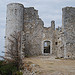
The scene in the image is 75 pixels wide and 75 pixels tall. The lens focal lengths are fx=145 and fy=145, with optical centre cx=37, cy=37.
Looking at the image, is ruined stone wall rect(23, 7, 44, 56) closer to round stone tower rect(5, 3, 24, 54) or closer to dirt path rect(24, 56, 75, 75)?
round stone tower rect(5, 3, 24, 54)

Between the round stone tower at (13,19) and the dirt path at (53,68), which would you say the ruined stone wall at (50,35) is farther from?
the dirt path at (53,68)

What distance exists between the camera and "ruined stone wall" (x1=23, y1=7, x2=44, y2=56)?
1559 centimetres

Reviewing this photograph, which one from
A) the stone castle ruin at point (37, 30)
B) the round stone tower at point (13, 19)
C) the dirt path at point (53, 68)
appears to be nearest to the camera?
the dirt path at point (53, 68)

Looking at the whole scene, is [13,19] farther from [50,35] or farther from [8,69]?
[8,69]

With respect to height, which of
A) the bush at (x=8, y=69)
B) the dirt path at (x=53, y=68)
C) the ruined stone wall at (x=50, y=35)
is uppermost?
the ruined stone wall at (x=50, y=35)

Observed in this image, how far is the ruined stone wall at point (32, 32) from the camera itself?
15.6 m

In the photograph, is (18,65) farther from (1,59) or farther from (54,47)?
(54,47)

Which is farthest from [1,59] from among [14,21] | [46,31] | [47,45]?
[47,45]

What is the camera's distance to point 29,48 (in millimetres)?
15492

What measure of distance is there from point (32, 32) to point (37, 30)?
656 millimetres

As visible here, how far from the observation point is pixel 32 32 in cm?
1588

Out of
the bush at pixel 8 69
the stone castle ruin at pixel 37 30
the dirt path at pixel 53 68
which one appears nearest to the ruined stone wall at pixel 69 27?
the stone castle ruin at pixel 37 30

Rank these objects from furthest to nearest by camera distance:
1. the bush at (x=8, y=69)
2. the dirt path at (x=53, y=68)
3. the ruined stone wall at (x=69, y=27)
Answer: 1. the ruined stone wall at (x=69, y=27)
2. the bush at (x=8, y=69)
3. the dirt path at (x=53, y=68)

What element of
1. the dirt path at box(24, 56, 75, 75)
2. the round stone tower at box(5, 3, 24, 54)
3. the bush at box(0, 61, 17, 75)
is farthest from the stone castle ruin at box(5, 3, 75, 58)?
the bush at box(0, 61, 17, 75)
